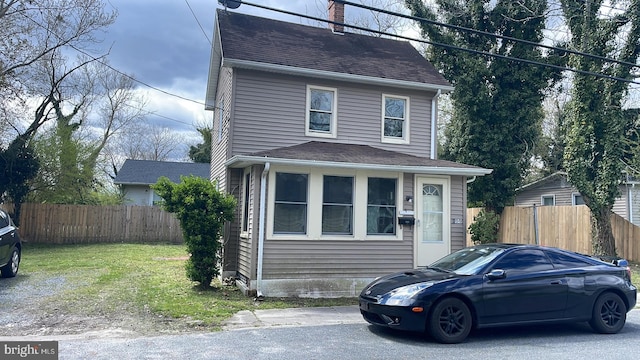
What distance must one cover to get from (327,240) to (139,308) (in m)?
4.07

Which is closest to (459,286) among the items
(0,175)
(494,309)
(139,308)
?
(494,309)

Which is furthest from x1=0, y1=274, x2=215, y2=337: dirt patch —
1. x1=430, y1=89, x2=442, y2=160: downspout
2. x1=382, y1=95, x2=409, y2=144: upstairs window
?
x1=430, y1=89, x2=442, y2=160: downspout

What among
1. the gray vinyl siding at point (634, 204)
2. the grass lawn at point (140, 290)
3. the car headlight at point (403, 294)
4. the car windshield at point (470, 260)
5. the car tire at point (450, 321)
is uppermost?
the gray vinyl siding at point (634, 204)

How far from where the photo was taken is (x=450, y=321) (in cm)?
655

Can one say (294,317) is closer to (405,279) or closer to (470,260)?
(405,279)

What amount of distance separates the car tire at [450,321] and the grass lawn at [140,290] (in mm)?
3481

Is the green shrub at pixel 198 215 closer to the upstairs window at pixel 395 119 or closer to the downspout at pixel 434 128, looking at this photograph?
the upstairs window at pixel 395 119

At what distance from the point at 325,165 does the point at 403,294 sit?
4159mm

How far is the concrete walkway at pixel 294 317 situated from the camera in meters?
7.74

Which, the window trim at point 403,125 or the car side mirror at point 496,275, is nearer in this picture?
the car side mirror at point 496,275

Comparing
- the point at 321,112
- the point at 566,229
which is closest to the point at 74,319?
the point at 321,112

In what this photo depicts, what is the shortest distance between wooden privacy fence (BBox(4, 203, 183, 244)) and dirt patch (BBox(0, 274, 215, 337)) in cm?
1270

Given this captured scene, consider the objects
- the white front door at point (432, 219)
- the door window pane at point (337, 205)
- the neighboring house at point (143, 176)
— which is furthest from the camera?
the neighboring house at point (143, 176)

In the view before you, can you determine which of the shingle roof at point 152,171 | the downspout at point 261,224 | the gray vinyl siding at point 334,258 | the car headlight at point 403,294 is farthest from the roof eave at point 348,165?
the shingle roof at point 152,171
